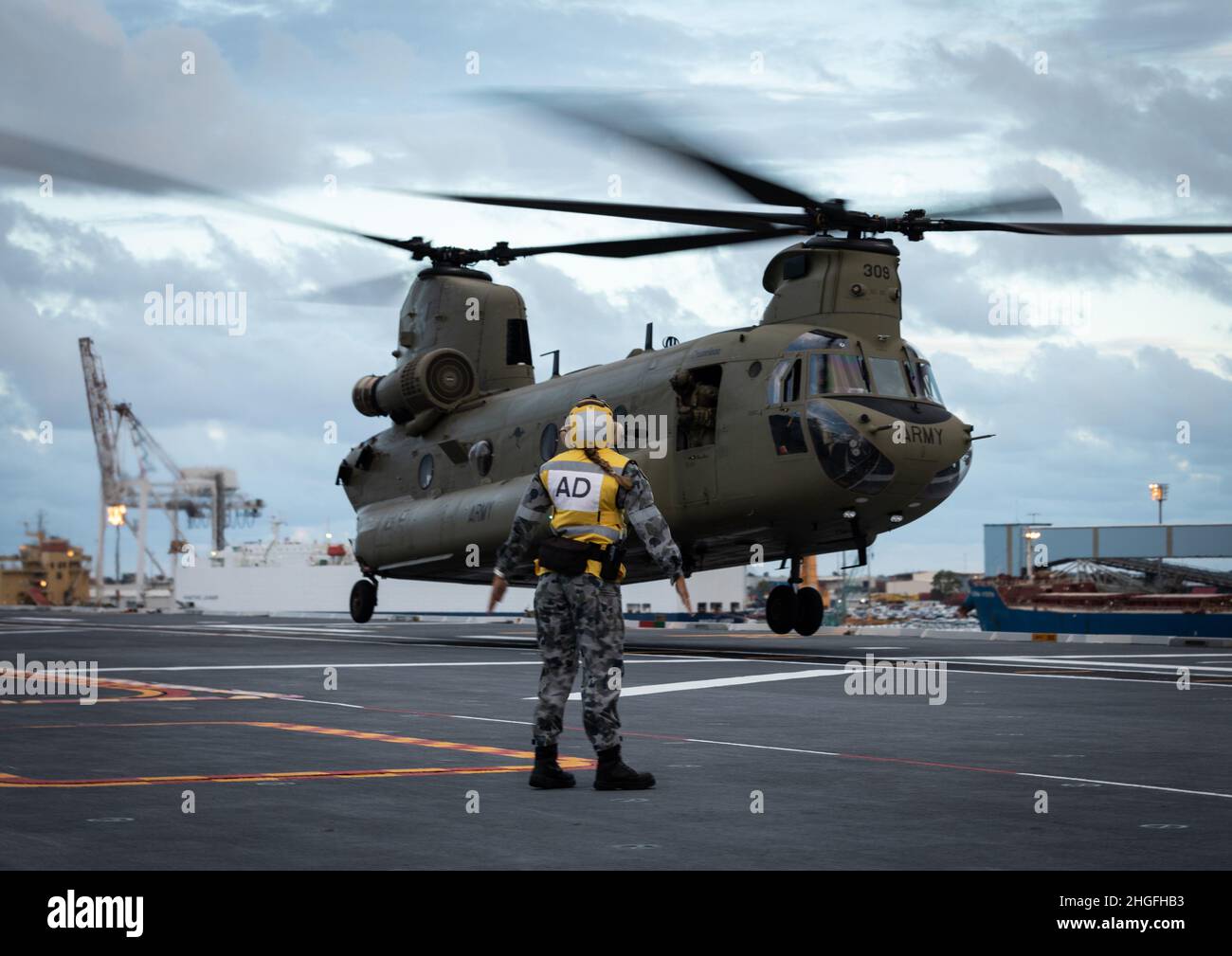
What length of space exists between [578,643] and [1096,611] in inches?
2167

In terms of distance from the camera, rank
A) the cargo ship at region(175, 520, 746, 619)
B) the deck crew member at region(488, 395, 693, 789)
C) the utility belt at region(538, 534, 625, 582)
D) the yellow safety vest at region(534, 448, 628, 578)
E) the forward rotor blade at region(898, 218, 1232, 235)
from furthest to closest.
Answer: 1. the cargo ship at region(175, 520, 746, 619)
2. the forward rotor blade at region(898, 218, 1232, 235)
3. the yellow safety vest at region(534, 448, 628, 578)
4. the utility belt at region(538, 534, 625, 582)
5. the deck crew member at region(488, 395, 693, 789)

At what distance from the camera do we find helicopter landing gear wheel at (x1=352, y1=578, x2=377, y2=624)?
35938 mm

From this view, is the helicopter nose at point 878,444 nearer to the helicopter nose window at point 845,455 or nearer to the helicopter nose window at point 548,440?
the helicopter nose window at point 845,455

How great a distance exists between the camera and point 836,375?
942 inches

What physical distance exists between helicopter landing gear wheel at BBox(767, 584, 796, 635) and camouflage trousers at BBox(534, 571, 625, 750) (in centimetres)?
1776

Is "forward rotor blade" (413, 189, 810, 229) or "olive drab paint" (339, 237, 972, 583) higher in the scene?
"forward rotor blade" (413, 189, 810, 229)

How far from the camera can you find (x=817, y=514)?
24672mm

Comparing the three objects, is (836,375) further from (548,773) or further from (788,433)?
(548,773)

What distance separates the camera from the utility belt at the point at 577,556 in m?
9.35

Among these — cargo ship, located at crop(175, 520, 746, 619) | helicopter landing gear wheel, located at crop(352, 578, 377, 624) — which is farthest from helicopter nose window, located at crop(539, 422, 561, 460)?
cargo ship, located at crop(175, 520, 746, 619)

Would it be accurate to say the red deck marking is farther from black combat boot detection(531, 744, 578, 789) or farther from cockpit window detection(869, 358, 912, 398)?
cockpit window detection(869, 358, 912, 398)

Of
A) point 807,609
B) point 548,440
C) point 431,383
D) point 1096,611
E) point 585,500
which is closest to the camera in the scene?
point 585,500

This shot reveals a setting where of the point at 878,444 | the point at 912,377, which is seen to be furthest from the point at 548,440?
the point at 878,444
